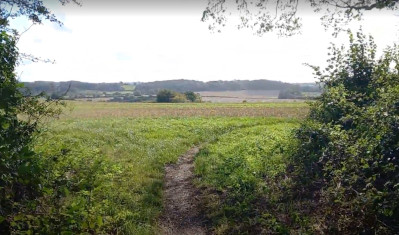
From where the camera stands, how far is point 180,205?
8.78 m

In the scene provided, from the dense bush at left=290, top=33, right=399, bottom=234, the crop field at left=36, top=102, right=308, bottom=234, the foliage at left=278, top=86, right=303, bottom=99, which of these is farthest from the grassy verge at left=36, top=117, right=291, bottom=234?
the foliage at left=278, top=86, right=303, bottom=99

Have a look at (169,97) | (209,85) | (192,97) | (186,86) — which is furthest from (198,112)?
(209,85)

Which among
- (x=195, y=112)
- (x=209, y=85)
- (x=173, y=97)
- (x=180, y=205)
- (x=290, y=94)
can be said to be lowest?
(x=195, y=112)

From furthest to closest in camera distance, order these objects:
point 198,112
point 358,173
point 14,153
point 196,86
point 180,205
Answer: point 196,86
point 198,112
point 180,205
point 358,173
point 14,153

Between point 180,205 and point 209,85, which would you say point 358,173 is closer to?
point 180,205

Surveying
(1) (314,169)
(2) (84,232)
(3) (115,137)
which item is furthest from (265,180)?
(3) (115,137)

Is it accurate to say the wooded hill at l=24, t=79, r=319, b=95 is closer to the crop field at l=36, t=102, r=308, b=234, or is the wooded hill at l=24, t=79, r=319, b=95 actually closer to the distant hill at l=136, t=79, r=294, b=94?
the distant hill at l=136, t=79, r=294, b=94

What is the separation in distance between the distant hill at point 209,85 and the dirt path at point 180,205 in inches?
2894

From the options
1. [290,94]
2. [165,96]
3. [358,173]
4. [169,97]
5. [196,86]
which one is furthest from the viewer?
[196,86]

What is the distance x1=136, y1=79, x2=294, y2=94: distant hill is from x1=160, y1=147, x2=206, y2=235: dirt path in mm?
73512

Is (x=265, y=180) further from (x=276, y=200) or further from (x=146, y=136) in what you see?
(x=146, y=136)

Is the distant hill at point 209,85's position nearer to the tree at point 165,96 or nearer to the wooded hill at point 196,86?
the wooded hill at point 196,86

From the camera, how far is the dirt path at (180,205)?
747cm

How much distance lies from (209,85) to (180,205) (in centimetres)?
9467
